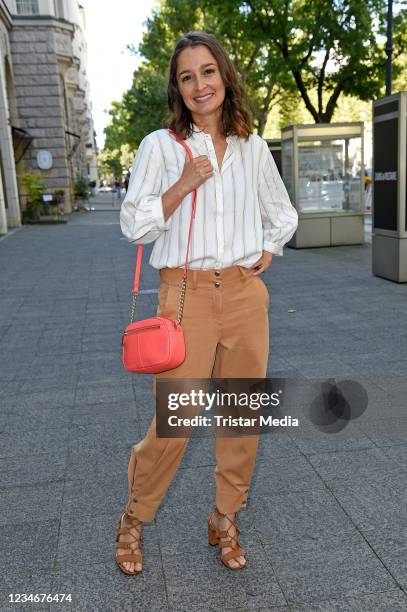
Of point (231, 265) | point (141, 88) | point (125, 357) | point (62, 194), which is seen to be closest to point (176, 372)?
point (125, 357)

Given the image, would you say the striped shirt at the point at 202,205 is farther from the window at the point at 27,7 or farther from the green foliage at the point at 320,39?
the window at the point at 27,7

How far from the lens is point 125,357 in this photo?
2.35m

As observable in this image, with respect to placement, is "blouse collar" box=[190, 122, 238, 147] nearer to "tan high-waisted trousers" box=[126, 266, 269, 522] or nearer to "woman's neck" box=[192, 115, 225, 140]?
"woman's neck" box=[192, 115, 225, 140]

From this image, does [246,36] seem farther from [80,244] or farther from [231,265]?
[231,265]

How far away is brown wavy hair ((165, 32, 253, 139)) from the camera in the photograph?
2316 mm

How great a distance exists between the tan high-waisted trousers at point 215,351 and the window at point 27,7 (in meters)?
25.9

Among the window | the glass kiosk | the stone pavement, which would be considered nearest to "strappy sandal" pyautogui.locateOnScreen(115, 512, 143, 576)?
the stone pavement

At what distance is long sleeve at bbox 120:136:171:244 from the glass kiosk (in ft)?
36.1

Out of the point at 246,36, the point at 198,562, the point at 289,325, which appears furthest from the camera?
the point at 246,36

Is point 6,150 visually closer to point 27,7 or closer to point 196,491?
point 27,7

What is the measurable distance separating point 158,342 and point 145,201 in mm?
485

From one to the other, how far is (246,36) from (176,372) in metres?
17.6

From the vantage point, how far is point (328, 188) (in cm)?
1319

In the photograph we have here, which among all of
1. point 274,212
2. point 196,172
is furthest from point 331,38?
point 196,172
